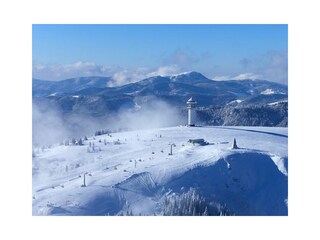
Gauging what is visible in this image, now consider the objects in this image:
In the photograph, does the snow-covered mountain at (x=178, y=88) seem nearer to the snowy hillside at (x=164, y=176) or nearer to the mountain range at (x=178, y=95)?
the mountain range at (x=178, y=95)

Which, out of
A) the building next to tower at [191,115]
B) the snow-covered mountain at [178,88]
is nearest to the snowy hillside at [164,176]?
the building next to tower at [191,115]

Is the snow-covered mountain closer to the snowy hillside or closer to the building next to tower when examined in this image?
the building next to tower

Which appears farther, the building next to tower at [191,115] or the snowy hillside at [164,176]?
the building next to tower at [191,115]

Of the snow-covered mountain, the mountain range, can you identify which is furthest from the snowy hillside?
the snow-covered mountain
